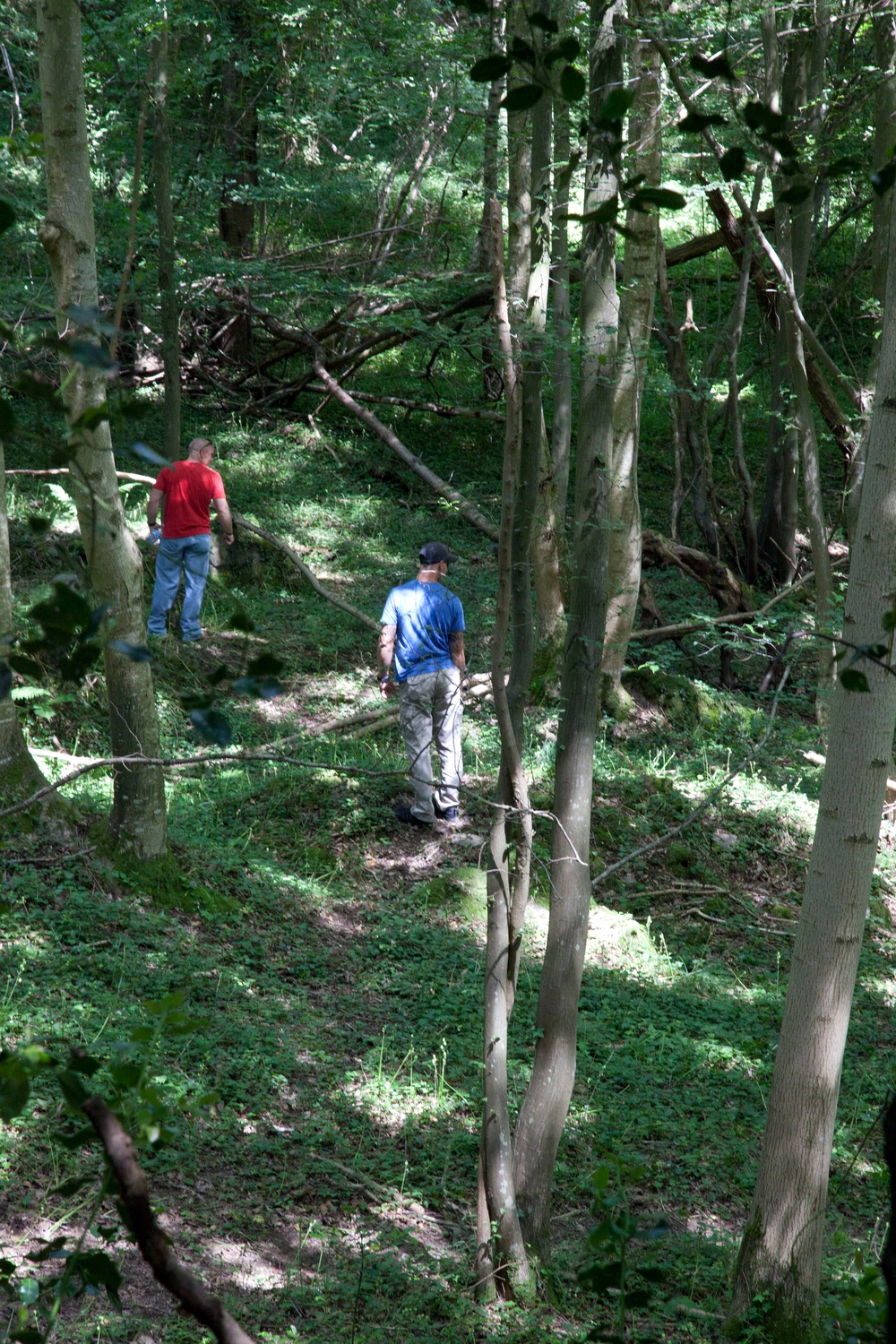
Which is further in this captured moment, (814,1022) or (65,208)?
(65,208)

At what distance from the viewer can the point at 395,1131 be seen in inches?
191

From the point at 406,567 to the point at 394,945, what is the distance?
773 cm

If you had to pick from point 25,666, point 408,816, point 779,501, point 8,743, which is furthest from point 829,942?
point 779,501

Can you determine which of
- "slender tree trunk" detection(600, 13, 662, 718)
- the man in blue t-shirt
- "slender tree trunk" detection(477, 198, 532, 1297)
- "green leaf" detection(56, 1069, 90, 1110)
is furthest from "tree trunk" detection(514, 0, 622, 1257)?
"slender tree trunk" detection(600, 13, 662, 718)

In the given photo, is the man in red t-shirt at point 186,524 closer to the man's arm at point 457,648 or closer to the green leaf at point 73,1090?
the man's arm at point 457,648

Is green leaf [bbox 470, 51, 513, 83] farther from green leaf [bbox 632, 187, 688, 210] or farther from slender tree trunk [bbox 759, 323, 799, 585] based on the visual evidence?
slender tree trunk [bbox 759, 323, 799, 585]

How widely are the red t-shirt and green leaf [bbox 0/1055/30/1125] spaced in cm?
854

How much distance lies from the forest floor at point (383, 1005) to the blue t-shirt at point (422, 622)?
34.0 inches

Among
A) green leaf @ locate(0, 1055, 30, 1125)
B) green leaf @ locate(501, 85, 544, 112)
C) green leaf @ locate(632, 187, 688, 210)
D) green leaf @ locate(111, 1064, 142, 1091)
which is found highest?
green leaf @ locate(501, 85, 544, 112)

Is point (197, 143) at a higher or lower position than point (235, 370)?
higher

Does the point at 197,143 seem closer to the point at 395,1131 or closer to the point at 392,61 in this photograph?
the point at 392,61

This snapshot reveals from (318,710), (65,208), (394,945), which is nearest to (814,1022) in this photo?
(394,945)

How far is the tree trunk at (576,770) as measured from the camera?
12.7 feet

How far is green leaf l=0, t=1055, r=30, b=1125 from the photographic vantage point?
109cm
